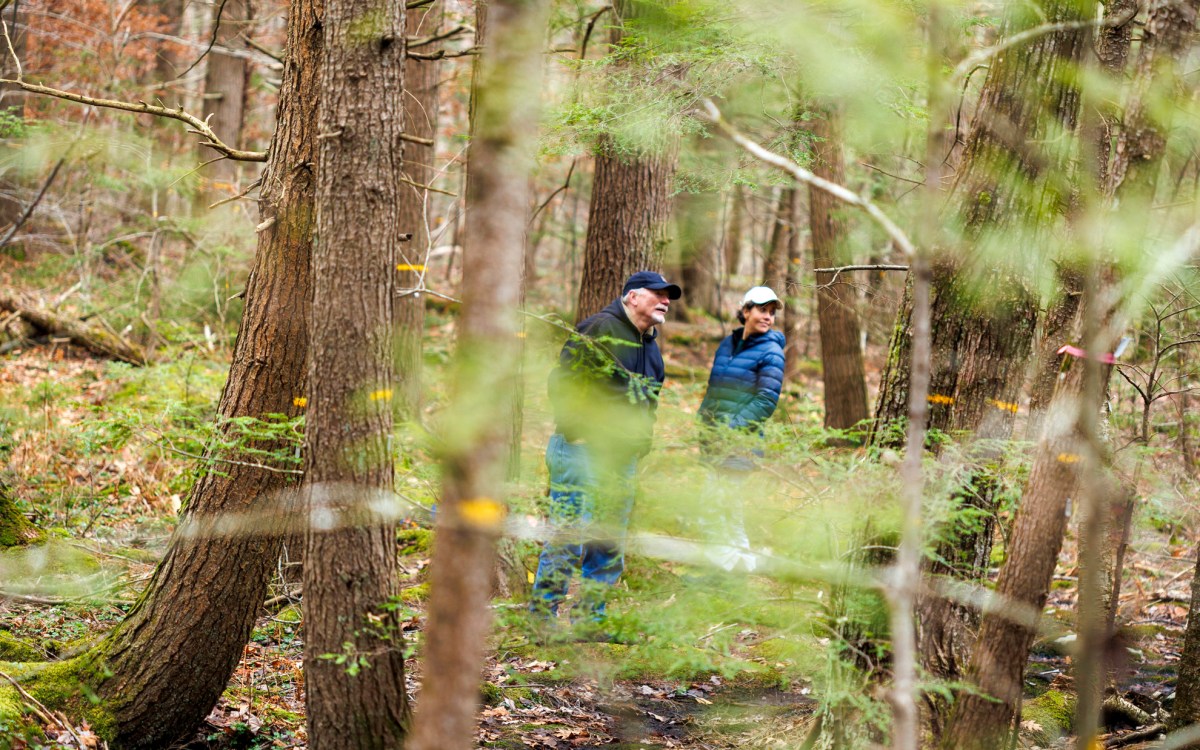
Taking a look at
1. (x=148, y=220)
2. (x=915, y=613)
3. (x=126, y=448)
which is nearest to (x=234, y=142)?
(x=148, y=220)

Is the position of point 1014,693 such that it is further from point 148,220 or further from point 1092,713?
point 148,220

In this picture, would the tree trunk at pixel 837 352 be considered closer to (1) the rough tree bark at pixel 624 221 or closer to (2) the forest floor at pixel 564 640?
(2) the forest floor at pixel 564 640

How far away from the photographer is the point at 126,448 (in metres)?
8.42

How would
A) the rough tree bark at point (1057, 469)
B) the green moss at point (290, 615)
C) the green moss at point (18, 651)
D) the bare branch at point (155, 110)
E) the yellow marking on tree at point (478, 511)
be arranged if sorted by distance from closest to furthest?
the yellow marking on tree at point (478, 511) → the rough tree bark at point (1057, 469) → the bare branch at point (155, 110) → the green moss at point (18, 651) → the green moss at point (290, 615)

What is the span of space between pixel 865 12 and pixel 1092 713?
2942 millimetres

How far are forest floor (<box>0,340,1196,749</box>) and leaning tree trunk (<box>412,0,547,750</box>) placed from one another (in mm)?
916

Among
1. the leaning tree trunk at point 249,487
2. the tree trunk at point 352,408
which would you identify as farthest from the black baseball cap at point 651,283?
the tree trunk at point 352,408

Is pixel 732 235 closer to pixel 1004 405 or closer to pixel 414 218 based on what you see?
pixel 414 218

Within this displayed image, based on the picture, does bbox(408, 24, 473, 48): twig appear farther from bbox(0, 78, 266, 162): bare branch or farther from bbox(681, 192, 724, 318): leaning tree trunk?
bbox(681, 192, 724, 318): leaning tree trunk

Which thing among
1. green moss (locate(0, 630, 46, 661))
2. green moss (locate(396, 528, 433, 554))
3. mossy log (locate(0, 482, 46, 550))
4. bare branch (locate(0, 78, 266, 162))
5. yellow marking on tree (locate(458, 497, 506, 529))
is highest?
bare branch (locate(0, 78, 266, 162))

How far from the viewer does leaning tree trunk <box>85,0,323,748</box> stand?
445cm

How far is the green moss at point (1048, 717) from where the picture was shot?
17.1 feet

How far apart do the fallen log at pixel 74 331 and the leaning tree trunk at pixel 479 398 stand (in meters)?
10.00

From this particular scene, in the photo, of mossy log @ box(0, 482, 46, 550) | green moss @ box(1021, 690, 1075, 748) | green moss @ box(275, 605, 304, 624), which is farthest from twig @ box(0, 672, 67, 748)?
green moss @ box(1021, 690, 1075, 748)
